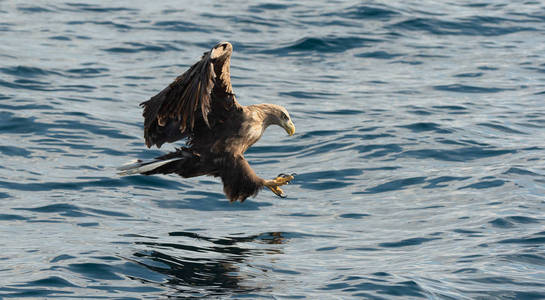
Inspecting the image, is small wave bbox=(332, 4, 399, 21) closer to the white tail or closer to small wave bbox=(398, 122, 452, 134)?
small wave bbox=(398, 122, 452, 134)

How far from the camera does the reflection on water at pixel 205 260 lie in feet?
25.0

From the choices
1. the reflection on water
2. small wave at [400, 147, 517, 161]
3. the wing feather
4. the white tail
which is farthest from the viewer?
small wave at [400, 147, 517, 161]

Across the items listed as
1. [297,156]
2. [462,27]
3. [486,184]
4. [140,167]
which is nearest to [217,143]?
[140,167]

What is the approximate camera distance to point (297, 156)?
12352 millimetres

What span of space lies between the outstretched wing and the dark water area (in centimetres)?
102

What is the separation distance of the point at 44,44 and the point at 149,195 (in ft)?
25.3

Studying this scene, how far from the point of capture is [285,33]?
18844 mm

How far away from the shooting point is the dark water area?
8023mm

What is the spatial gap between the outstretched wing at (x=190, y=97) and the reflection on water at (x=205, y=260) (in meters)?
1.04

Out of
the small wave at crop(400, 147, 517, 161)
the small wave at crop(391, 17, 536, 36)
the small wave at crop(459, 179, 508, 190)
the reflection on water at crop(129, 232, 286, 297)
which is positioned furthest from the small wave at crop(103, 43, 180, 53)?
the reflection on water at crop(129, 232, 286, 297)

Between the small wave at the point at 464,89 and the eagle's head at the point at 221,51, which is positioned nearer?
the eagle's head at the point at 221,51

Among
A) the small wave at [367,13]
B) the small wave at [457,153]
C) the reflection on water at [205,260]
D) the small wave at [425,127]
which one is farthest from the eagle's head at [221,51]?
the small wave at [367,13]

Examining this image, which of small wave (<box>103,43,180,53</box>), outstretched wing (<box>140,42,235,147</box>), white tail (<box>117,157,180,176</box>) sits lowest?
white tail (<box>117,157,180,176</box>)

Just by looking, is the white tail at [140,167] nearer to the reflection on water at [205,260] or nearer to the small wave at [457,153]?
the reflection on water at [205,260]
